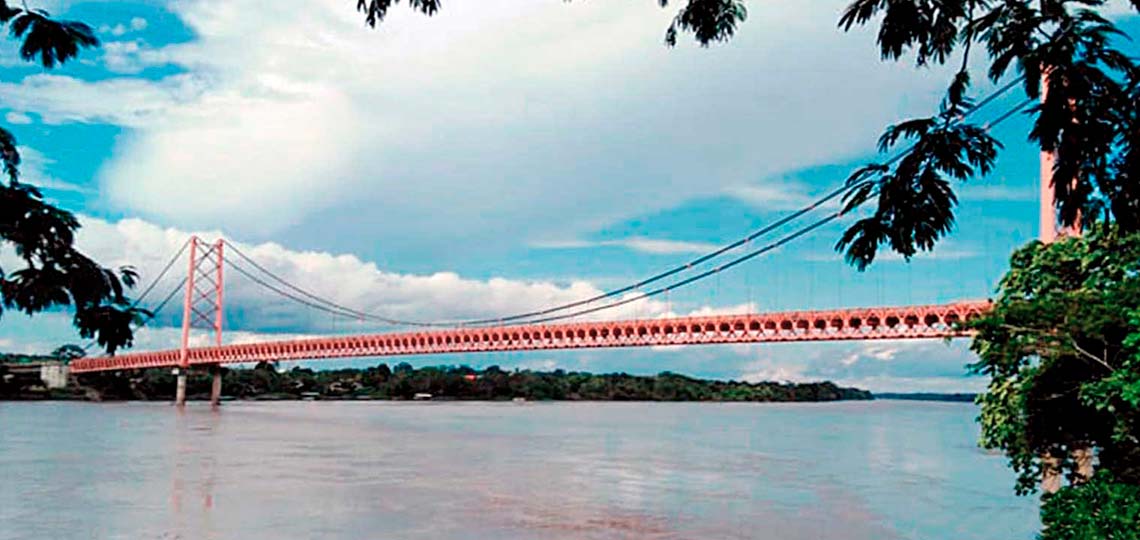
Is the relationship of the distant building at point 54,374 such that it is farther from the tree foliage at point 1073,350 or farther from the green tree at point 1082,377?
the green tree at point 1082,377

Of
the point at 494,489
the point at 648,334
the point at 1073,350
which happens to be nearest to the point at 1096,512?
the point at 1073,350

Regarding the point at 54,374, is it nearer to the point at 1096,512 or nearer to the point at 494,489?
the point at 494,489

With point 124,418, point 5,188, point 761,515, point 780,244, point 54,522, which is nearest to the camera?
point 5,188

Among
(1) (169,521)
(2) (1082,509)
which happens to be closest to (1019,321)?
(2) (1082,509)

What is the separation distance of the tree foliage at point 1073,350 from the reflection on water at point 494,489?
5.10 meters

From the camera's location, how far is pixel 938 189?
3137mm

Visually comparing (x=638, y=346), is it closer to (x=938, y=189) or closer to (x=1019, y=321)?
(x=1019, y=321)

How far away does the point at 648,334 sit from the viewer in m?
36.8

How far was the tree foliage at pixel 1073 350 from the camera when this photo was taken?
6.01m

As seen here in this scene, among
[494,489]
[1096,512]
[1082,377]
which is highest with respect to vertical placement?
[1082,377]

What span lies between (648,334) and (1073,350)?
30787 mm

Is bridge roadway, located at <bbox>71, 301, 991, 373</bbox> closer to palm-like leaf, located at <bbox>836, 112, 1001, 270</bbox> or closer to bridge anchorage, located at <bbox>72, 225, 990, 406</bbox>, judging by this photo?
bridge anchorage, located at <bbox>72, 225, 990, 406</bbox>

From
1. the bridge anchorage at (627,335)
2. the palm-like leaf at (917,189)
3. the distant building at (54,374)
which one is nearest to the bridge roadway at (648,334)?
the bridge anchorage at (627,335)

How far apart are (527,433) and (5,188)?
1487 inches
